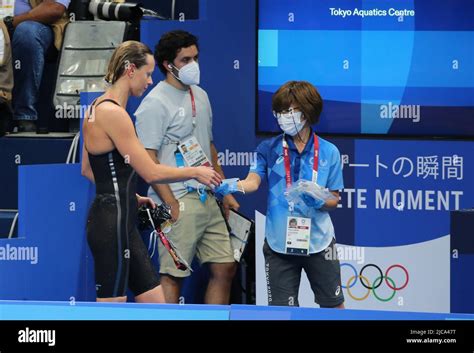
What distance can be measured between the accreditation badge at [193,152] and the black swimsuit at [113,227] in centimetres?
66

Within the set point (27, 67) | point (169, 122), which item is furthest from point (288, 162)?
point (27, 67)

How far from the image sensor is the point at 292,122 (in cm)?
587

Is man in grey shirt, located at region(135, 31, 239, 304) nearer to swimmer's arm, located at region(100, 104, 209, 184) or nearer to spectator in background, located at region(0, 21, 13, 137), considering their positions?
swimmer's arm, located at region(100, 104, 209, 184)

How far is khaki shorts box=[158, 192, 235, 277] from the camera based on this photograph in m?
6.46

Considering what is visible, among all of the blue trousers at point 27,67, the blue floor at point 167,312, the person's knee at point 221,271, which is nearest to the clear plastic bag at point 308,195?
the person's knee at point 221,271

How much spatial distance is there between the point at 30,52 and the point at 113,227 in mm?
2495

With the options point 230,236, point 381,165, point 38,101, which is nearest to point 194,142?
point 230,236

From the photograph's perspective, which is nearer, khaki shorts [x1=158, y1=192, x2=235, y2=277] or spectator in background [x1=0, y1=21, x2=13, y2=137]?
khaki shorts [x1=158, y1=192, x2=235, y2=277]

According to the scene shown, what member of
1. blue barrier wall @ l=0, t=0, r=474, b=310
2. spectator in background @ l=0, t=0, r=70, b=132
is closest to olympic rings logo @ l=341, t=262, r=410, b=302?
blue barrier wall @ l=0, t=0, r=474, b=310

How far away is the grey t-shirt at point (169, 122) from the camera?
6.38m

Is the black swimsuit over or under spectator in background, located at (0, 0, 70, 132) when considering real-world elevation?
under

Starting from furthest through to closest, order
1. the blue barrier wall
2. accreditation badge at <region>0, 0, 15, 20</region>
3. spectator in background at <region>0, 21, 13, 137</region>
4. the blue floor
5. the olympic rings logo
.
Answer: accreditation badge at <region>0, 0, 15, 20</region> < spectator in background at <region>0, 21, 13, 137</region> < the olympic rings logo < the blue barrier wall < the blue floor

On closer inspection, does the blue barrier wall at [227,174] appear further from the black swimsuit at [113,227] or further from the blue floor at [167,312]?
the blue floor at [167,312]

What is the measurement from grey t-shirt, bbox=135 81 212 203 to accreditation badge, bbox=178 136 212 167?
0.10 ft
